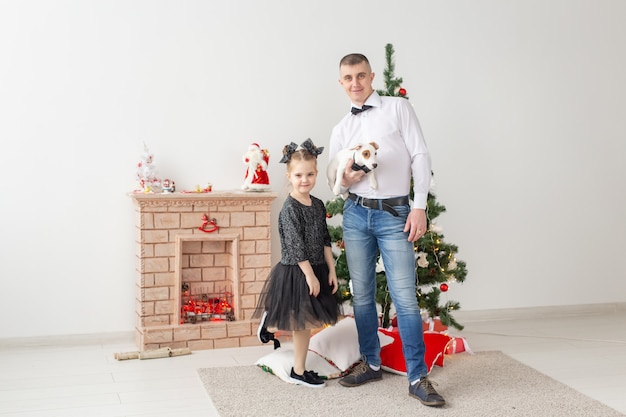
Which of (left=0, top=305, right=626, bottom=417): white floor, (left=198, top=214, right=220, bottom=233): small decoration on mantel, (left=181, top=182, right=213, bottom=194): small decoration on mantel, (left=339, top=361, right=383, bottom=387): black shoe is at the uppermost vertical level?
(left=181, top=182, right=213, bottom=194): small decoration on mantel

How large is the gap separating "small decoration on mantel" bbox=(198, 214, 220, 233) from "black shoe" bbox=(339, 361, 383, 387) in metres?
1.27

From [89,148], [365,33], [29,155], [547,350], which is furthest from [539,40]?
[29,155]

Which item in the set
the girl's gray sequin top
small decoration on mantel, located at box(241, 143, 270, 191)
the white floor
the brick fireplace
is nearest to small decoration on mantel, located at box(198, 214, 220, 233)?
the brick fireplace

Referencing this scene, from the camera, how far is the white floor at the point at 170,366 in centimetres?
342

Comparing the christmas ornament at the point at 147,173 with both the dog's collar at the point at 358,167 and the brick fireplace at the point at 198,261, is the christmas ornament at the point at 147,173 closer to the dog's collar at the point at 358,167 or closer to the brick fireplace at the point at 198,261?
the brick fireplace at the point at 198,261

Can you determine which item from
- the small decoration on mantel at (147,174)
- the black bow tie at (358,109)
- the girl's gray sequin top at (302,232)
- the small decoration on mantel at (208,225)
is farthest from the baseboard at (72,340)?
the black bow tie at (358,109)

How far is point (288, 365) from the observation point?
12.4 feet

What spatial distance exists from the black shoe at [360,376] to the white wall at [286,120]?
1.32m

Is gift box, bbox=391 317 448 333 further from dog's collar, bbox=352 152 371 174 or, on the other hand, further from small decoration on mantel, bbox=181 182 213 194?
small decoration on mantel, bbox=181 182 213 194

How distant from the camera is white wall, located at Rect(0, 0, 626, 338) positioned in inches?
176

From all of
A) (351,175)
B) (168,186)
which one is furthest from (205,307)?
(351,175)

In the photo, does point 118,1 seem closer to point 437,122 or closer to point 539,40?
point 437,122

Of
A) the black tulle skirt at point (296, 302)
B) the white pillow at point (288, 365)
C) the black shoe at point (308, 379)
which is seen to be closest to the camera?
the black tulle skirt at point (296, 302)

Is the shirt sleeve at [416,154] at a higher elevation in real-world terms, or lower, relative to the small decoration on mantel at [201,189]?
higher
